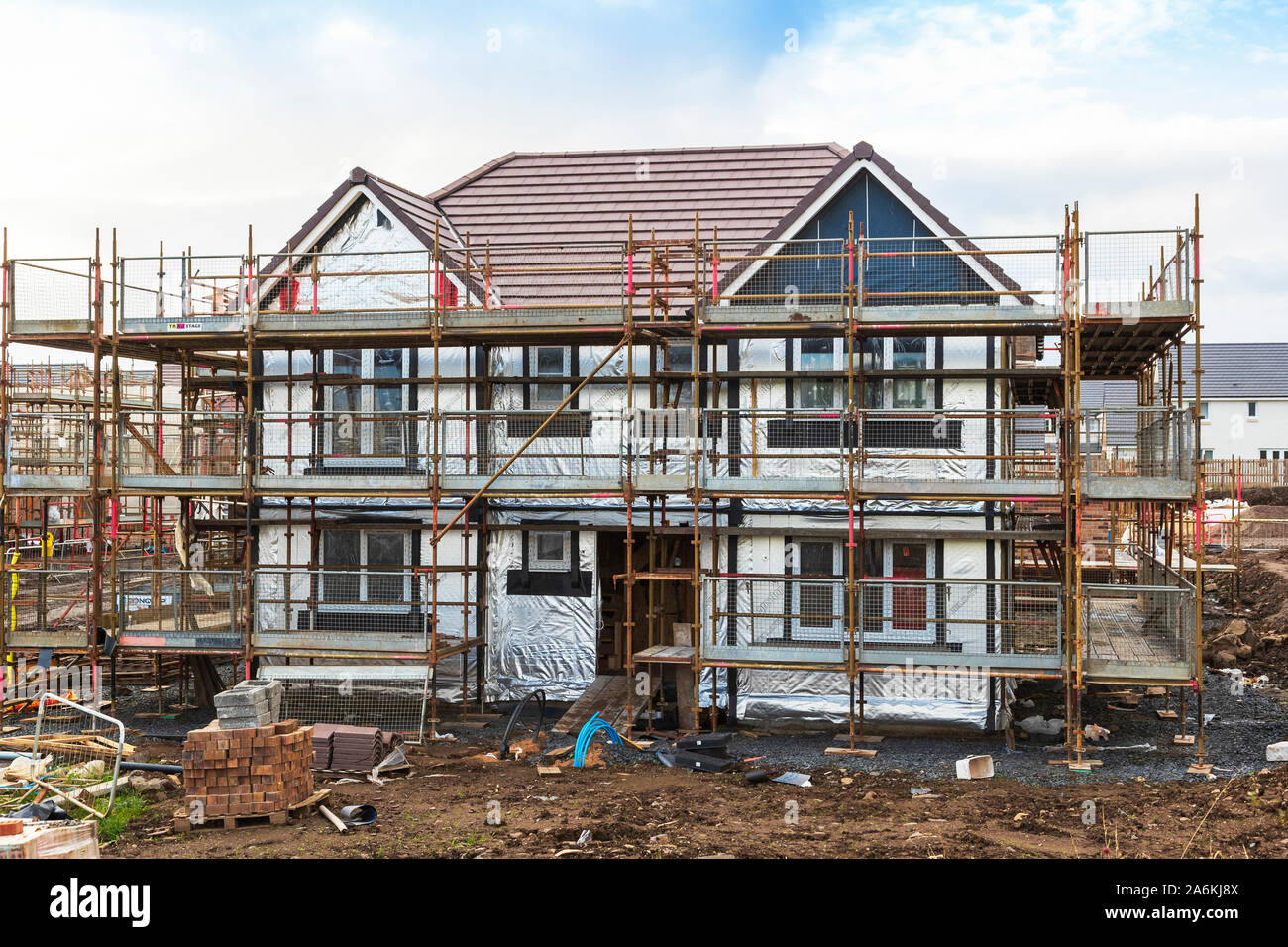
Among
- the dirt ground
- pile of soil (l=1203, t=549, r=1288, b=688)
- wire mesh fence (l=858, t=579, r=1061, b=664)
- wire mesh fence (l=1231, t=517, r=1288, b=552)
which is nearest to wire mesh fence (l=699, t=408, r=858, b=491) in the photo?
wire mesh fence (l=858, t=579, r=1061, b=664)

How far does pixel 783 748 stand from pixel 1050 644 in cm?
433

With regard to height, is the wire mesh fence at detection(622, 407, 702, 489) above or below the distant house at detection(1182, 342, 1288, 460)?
below

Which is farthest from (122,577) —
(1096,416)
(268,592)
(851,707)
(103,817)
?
(1096,416)

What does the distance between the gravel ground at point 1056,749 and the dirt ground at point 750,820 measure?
66 centimetres

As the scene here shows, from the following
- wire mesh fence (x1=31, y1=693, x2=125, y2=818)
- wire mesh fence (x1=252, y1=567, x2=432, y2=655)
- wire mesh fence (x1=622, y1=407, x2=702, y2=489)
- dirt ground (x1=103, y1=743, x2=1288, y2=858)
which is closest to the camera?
dirt ground (x1=103, y1=743, x2=1288, y2=858)

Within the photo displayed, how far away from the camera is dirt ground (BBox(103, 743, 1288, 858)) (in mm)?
11898

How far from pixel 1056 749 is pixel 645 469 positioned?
736 centimetres

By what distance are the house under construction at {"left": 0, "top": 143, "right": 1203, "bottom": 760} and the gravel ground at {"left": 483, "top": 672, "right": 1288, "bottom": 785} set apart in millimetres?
617

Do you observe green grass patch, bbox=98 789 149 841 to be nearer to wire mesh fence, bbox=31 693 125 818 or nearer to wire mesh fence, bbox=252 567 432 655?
wire mesh fence, bbox=31 693 125 818

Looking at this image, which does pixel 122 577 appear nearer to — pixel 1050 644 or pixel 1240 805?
pixel 1050 644

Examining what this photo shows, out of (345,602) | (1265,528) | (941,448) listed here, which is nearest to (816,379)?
(941,448)

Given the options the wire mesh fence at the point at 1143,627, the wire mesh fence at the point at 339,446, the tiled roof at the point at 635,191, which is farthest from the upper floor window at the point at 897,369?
the wire mesh fence at the point at 339,446

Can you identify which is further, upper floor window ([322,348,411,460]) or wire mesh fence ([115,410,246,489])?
upper floor window ([322,348,411,460])

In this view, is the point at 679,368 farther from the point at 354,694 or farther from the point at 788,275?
the point at 354,694
